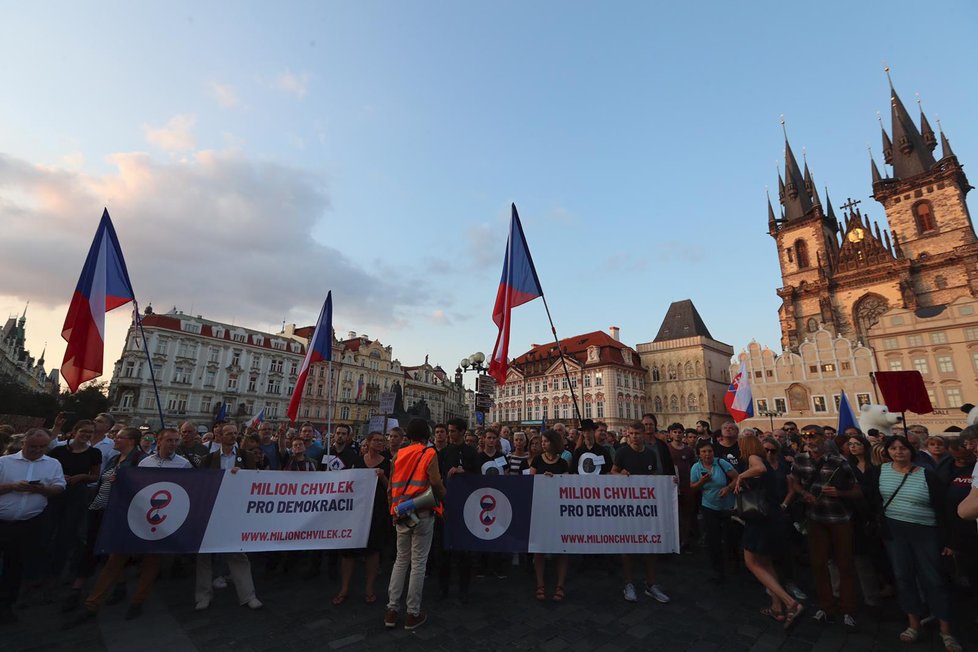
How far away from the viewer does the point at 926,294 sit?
47.9m

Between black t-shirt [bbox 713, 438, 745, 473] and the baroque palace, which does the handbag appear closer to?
black t-shirt [bbox 713, 438, 745, 473]

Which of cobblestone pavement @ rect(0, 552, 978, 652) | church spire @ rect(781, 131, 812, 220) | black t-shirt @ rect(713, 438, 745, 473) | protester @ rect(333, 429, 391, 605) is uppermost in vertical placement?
church spire @ rect(781, 131, 812, 220)

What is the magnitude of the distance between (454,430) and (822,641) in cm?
472

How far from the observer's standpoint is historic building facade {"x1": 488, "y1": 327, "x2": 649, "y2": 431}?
5697 centimetres

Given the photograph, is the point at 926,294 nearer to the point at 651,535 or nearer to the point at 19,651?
the point at 651,535

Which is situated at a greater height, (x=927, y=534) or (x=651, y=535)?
(x=927, y=534)

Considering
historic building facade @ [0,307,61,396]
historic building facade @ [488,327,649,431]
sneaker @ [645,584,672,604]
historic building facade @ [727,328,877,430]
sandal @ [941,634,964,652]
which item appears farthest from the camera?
historic building facade @ [0,307,61,396]

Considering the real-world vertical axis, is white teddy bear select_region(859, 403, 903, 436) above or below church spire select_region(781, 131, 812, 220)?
below

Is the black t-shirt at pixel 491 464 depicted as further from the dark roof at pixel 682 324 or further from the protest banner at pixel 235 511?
the dark roof at pixel 682 324

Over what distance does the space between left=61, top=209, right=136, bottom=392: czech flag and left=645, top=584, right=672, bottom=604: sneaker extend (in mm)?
9281

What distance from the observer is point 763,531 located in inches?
196

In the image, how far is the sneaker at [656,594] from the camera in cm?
541

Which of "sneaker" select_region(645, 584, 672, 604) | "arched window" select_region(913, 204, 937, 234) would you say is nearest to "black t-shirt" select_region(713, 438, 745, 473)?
"sneaker" select_region(645, 584, 672, 604)

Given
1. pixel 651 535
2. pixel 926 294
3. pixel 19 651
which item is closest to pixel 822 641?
pixel 651 535
